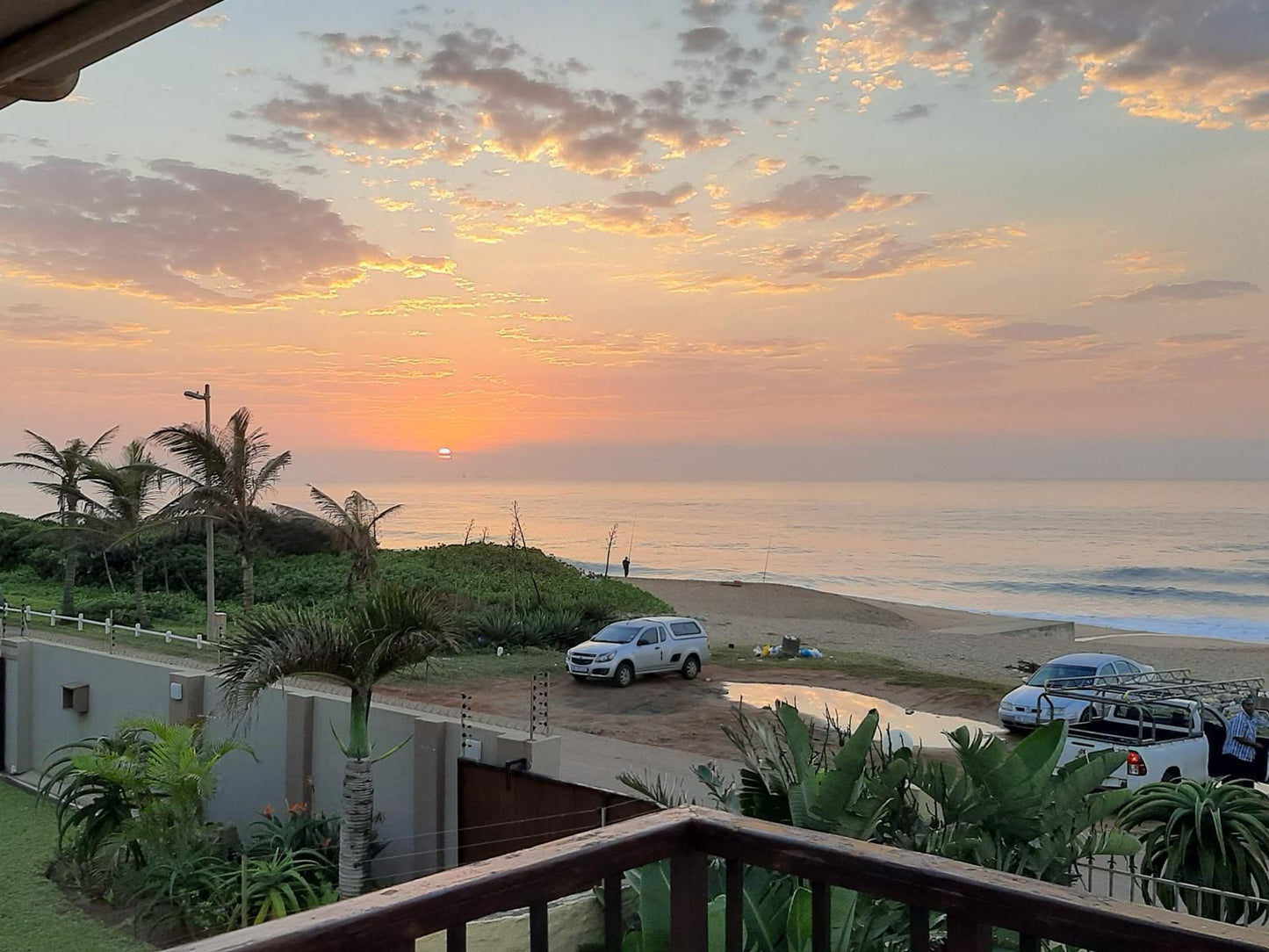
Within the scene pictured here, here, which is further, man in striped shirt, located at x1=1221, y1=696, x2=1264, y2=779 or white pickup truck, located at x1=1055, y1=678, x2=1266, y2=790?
man in striped shirt, located at x1=1221, y1=696, x2=1264, y2=779

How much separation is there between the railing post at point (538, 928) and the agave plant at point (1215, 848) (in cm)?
592

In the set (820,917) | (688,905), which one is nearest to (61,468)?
(688,905)

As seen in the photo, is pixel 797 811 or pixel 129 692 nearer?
pixel 797 811

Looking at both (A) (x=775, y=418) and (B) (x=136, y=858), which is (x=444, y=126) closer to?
(B) (x=136, y=858)

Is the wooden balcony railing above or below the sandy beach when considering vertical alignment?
above

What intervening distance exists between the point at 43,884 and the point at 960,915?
42.1 feet

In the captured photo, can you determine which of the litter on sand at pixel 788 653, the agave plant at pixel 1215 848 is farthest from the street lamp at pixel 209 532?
the agave plant at pixel 1215 848

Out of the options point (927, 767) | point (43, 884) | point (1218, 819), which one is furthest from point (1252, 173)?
point (43, 884)

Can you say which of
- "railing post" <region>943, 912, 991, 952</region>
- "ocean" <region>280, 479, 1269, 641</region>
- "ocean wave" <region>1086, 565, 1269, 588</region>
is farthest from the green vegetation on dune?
"ocean wave" <region>1086, 565, 1269, 588</region>

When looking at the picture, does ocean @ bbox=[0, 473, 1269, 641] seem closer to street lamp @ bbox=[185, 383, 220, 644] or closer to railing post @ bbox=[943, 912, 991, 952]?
street lamp @ bbox=[185, 383, 220, 644]

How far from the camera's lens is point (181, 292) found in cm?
2203

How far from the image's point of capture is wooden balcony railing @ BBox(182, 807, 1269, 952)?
158cm

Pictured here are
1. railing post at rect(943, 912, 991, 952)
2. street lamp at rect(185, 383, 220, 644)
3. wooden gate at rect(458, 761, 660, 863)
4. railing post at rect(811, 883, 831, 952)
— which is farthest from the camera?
street lamp at rect(185, 383, 220, 644)

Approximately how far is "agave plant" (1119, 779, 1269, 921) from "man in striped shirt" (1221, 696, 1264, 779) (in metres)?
7.73
